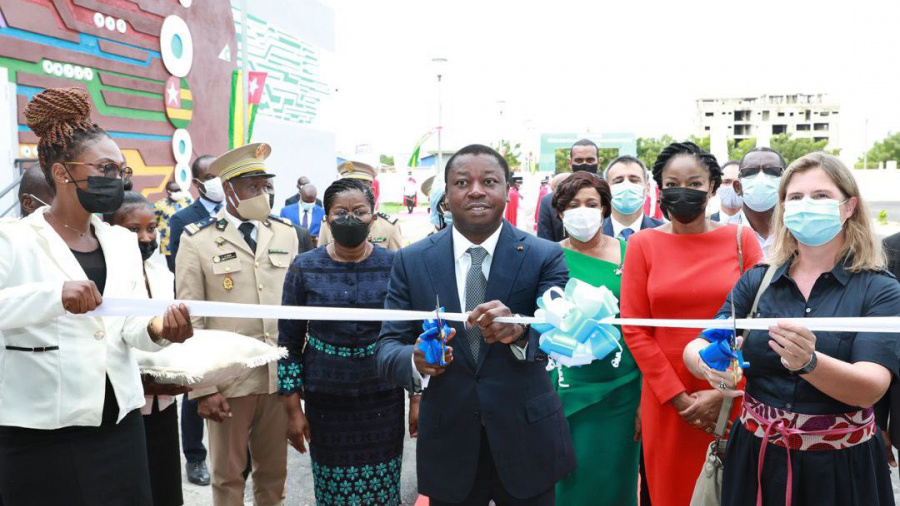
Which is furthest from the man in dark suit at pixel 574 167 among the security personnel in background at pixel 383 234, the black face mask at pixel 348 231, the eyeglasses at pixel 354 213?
the black face mask at pixel 348 231

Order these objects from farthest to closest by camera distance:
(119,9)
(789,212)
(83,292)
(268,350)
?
(119,9) < (268,350) < (789,212) < (83,292)

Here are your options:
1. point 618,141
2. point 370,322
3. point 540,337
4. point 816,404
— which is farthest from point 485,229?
point 618,141

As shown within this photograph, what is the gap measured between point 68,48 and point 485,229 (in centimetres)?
930

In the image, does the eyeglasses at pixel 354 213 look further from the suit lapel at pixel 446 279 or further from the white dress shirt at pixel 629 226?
the white dress shirt at pixel 629 226

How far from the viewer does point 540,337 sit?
2311mm

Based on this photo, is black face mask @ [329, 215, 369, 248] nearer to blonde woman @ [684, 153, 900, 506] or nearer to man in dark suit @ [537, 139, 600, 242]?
blonde woman @ [684, 153, 900, 506]

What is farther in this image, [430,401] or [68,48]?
[68,48]

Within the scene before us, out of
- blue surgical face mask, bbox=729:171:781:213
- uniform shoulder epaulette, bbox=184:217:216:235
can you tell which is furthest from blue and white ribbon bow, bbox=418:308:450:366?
blue surgical face mask, bbox=729:171:781:213

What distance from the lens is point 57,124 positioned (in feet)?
8.45

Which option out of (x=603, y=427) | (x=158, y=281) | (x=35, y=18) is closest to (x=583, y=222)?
(x=603, y=427)

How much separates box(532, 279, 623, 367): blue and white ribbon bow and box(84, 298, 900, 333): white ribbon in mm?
40

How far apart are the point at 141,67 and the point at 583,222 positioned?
9907mm

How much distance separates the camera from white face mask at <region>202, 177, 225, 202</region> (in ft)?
18.9

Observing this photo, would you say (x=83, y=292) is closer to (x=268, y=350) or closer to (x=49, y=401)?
(x=49, y=401)
